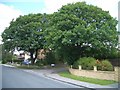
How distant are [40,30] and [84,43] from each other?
76.9 ft

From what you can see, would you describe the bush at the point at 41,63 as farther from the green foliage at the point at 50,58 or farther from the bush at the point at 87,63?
the bush at the point at 87,63

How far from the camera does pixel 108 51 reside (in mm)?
38875

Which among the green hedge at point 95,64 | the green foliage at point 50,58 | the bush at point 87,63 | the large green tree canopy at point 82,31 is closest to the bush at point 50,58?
the green foliage at point 50,58

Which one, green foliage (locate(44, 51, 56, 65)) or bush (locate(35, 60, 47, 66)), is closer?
green foliage (locate(44, 51, 56, 65))

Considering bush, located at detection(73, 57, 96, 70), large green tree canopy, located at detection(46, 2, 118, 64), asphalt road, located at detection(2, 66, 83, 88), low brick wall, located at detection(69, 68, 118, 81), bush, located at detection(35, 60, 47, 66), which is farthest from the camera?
bush, located at detection(35, 60, 47, 66)

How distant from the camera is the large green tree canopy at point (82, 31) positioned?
3628 centimetres

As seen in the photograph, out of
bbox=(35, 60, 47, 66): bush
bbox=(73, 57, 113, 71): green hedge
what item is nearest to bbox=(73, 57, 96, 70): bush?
bbox=(73, 57, 113, 71): green hedge

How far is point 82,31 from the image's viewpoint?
3594cm

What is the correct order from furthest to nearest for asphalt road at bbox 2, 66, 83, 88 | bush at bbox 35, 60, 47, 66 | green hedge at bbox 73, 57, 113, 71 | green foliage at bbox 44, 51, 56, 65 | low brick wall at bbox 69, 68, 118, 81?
bush at bbox 35, 60, 47, 66
green foliage at bbox 44, 51, 56, 65
green hedge at bbox 73, 57, 113, 71
low brick wall at bbox 69, 68, 118, 81
asphalt road at bbox 2, 66, 83, 88

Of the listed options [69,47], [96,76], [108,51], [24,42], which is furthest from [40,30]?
[96,76]

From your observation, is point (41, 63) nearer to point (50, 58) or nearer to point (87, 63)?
point (50, 58)

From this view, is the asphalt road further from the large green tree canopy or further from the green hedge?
the large green tree canopy

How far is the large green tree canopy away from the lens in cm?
3628

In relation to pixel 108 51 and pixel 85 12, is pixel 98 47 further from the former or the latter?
pixel 85 12
